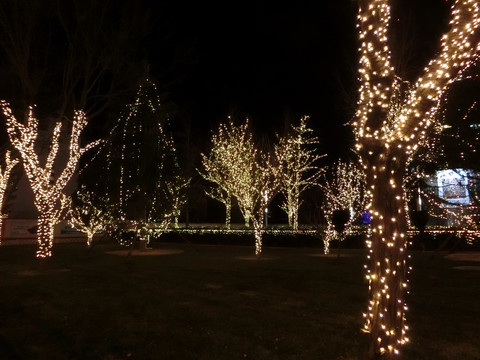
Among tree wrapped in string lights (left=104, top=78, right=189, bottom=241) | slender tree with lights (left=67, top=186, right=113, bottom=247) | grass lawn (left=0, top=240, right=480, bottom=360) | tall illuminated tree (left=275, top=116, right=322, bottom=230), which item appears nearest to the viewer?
grass lawn (left=0, top=240, right=480, bottom=360)

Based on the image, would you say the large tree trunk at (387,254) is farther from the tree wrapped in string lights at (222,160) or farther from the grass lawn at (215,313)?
the tree wrapped in string lights at (222,160)

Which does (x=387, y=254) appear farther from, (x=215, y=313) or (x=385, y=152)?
(x=215, y=313)

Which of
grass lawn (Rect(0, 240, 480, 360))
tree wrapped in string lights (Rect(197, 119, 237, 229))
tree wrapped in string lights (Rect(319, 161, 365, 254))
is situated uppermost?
tree wrapped in string lights (Rect(197, 119, 237, 229))

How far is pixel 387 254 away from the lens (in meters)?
4.12

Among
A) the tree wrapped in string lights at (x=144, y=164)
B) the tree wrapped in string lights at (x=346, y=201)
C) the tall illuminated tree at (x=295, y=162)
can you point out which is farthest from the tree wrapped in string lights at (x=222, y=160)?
the tree wrapped in string lights at (x=346, y=201)

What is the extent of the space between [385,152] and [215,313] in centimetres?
400

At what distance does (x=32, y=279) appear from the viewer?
10320mm

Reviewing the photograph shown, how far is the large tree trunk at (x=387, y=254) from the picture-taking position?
13.4ft

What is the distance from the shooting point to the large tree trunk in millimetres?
4078

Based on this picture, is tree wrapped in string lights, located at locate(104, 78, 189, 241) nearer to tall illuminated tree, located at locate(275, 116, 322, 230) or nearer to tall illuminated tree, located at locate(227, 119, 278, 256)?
tall illuminated tree, located at locate(227, 119, 278, 256)

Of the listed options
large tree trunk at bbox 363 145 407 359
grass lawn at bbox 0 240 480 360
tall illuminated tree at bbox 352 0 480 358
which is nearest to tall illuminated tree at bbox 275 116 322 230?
grass lawn at bbox 0 240 480 360

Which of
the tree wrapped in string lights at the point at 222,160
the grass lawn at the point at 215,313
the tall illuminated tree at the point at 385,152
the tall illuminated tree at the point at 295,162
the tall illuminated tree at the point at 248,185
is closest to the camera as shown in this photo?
the tall illuminated tree at the point at 385,152

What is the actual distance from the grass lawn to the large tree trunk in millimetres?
885

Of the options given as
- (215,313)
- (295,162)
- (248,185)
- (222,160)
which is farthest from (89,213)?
(295,162)
